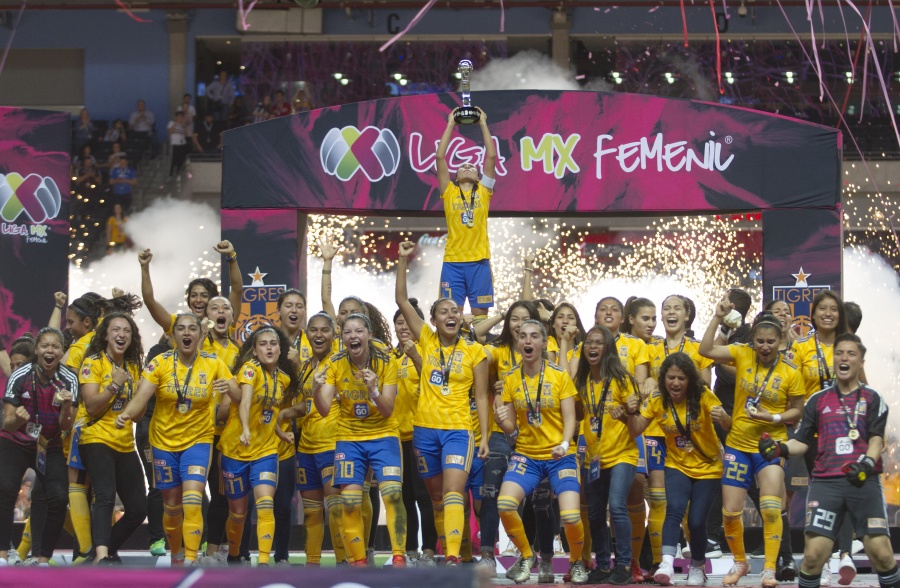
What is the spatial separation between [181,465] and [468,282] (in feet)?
9.16

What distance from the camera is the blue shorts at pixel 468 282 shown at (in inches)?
394

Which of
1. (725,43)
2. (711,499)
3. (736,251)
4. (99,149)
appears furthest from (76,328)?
(725,43)

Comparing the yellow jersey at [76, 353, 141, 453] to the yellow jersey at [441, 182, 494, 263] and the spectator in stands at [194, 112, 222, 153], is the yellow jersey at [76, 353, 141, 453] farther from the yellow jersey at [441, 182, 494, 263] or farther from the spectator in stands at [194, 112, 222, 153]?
the spectator in stands at [194, 112, 222, 153]

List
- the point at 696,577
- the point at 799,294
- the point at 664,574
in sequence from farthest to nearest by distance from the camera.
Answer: the point at 799,294, the point at 696,577, the point at 664,574

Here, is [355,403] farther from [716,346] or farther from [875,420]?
[875,420]

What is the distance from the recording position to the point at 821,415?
24.9ft

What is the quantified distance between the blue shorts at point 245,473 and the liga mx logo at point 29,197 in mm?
4703

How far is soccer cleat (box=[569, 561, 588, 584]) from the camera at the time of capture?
8562mm

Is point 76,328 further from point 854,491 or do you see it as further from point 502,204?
point 854,491

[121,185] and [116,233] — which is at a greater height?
[121,185]

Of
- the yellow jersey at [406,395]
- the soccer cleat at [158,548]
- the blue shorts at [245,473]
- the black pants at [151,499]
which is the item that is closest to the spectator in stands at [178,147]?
the black pants at [151,499]

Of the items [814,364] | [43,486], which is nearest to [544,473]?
[814,364]

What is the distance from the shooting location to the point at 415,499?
935 cm

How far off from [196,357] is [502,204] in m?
4.25
